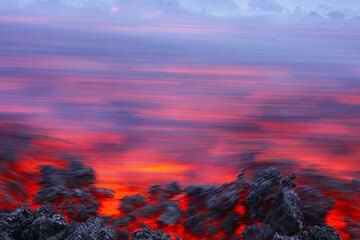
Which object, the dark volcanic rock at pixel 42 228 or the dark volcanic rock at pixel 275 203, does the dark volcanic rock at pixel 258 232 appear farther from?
the dark volcanic rock at pixel 42 228

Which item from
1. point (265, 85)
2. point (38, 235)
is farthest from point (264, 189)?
point (265, 85)

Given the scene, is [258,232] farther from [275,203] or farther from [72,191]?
[72,191]

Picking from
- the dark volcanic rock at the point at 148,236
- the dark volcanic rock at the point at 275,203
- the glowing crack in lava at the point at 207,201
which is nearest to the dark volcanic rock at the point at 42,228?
the dark volcanic rock at the point at 148,236

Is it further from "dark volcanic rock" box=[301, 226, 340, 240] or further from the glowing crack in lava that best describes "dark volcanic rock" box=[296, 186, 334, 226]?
"dark volcanic rock" box=[301, 226, 340, 240]

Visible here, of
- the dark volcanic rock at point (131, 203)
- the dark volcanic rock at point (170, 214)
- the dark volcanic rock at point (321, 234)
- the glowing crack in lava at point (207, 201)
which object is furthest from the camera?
the dark volcanic rock at point (131, 203)

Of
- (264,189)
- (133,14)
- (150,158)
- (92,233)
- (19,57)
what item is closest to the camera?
(92,233)

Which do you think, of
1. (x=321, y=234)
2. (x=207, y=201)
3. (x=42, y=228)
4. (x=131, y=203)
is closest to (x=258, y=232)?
(x=321, y=234)

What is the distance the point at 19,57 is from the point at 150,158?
23.4 feet

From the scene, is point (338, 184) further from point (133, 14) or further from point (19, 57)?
point (133, 14)

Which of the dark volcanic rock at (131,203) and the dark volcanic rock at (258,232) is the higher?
the dark volcanic rock at (258,232)

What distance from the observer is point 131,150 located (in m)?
5.63

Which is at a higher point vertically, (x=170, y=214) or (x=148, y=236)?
(x=148, y=236)

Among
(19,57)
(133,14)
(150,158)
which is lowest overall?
(150,158)

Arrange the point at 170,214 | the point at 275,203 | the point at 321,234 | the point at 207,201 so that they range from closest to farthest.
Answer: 1. the point at 321,234
2. the point at 275,203
3. the point at 170,214
4. the point at 207,201
